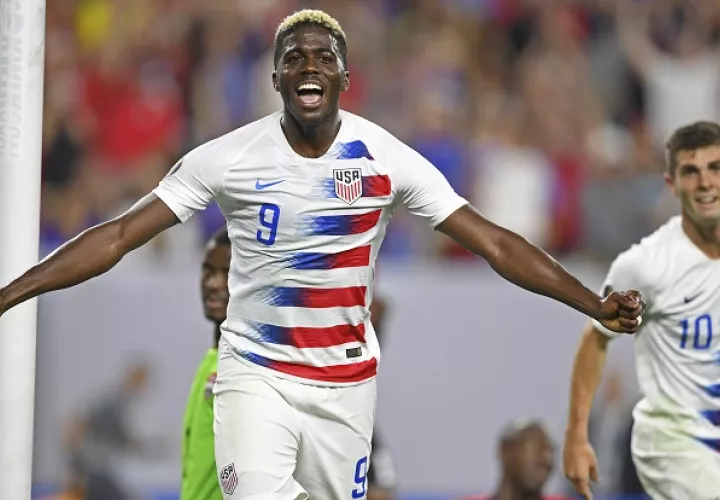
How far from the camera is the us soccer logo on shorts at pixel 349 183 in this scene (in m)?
5.48

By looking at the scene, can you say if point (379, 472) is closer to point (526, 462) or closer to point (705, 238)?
point (526, 462)

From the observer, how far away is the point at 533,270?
550cm

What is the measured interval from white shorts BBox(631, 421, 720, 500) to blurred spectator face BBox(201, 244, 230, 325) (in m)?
1.83

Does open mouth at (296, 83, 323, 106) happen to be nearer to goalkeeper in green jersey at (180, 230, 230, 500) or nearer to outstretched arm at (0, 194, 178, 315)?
outstretched arm at (0, 194, 178, 315)

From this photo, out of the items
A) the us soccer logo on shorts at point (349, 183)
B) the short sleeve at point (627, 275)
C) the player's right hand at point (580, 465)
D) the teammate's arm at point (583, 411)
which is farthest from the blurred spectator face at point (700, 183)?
the us soccer logo on shorts at point (349, 183)

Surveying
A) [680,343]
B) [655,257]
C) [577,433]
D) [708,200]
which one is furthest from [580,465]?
[708,200]

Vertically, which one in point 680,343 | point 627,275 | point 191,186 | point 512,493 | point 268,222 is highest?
point 191,186

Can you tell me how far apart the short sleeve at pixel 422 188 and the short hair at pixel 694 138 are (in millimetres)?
1411

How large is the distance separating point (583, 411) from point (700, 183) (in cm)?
107

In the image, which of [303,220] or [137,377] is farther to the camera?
[137,377]

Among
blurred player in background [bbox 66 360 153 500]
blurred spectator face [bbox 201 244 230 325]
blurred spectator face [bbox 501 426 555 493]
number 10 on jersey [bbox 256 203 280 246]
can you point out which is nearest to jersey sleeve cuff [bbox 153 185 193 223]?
number 10 on jersey [bbox 256 203 280 246]

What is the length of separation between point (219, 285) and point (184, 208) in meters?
1.21

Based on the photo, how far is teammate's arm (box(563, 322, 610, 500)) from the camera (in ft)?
21.2

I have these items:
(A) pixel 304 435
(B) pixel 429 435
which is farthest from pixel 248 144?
(B) pixel 429 435
